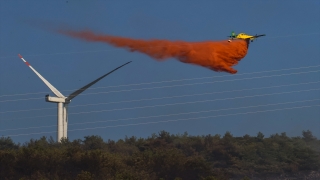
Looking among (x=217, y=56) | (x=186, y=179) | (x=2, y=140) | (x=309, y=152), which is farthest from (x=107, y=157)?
(x=2, y=140)

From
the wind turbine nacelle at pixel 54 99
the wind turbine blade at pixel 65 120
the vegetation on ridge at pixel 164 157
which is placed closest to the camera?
the vegetation on ridge at pixel 164 157

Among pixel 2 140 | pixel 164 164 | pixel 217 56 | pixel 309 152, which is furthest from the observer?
pixel 2 140

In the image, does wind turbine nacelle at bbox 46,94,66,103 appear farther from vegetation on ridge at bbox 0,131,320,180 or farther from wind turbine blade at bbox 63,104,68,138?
vegetation on ridge at bbox 0,131,320,180

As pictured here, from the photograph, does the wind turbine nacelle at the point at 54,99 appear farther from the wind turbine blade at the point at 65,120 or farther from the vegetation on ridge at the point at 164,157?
the vegetation on ridge at the point at 164,157

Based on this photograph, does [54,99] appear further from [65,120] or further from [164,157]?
[164,157]

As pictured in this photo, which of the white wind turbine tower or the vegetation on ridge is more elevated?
the white wind turbine tower

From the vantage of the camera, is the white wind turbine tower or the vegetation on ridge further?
the white wind turbine tower

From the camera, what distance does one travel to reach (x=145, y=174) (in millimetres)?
68688

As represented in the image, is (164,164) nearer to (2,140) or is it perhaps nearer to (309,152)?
(309,152)

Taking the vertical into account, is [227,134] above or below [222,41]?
below

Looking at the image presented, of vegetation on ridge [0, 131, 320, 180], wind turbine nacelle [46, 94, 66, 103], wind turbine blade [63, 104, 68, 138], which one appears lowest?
vegetation on ridge [0, 131, 320, 180]

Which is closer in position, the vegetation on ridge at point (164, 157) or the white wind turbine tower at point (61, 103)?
the vegetation on ridge at point (164, 157)

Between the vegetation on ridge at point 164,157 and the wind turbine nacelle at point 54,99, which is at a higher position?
the wind turbine nacelle at point 54,99

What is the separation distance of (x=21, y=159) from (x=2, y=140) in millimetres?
56989
